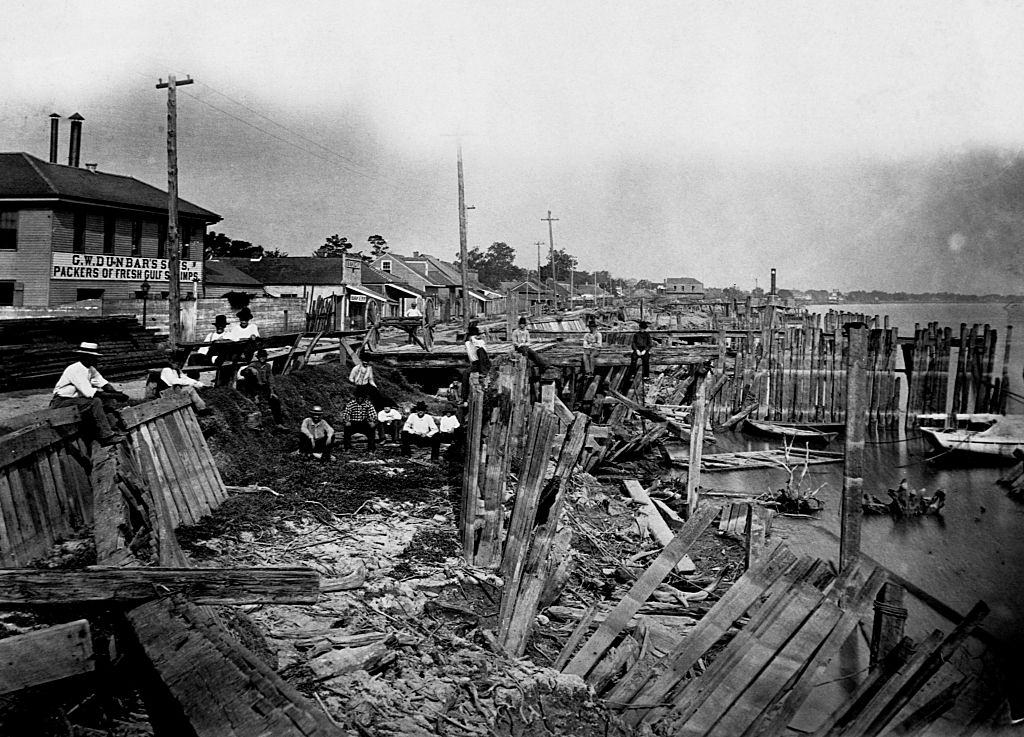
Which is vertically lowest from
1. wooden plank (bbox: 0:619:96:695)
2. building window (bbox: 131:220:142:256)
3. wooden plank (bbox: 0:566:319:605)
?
wooden plank (bbox: 0:619:96:695)

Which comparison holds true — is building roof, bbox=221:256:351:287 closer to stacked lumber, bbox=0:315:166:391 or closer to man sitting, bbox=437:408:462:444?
stacked lumber, bbox=0:315:166:391

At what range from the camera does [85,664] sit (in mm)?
2750

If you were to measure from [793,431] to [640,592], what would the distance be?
20791mm

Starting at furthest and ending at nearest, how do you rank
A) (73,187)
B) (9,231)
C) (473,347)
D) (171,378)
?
(73,187) < (9,231) < (473,347) < (171,378)

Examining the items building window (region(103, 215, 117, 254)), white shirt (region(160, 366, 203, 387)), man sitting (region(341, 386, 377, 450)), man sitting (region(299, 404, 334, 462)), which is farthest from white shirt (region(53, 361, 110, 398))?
building window (region(103, 215, 117, 254))

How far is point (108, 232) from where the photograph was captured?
90.2 feet

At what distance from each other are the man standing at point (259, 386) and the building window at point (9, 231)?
16588mm

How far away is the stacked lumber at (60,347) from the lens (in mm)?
14742

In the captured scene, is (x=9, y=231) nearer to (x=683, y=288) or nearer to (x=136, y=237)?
(x=136, y=237)

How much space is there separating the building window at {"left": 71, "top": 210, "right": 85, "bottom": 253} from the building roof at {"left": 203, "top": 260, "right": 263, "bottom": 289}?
7965 mm

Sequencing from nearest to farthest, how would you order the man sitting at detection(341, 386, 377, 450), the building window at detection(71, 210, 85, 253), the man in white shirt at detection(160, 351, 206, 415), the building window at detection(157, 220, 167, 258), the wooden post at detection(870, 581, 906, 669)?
the wooden post at detection(870, 581, 906, 669) → the man in white shirt at detection(160, 351, 206, 415) → the man sitting at detection(341, 386, 377, 450) → the building window at detection(71, 210, 85, 253) → the building window at detection(157, 220, 167, 258)

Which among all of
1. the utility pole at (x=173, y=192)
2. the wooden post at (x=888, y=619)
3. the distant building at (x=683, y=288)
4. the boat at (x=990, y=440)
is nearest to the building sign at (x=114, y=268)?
the utility pole at (x=173, y=192)

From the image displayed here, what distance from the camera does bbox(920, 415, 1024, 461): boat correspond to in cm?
2188

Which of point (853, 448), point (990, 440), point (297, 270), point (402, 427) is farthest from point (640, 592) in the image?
point (297, 270)
